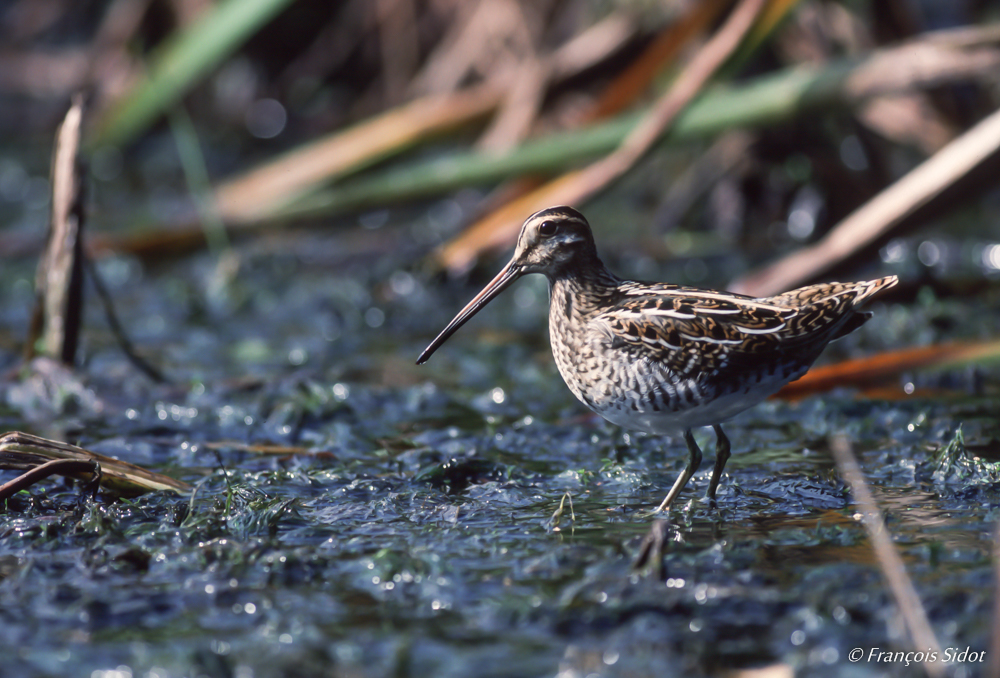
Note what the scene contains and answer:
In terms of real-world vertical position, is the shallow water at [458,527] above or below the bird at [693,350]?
below

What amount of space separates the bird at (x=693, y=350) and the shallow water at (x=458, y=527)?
324 mm

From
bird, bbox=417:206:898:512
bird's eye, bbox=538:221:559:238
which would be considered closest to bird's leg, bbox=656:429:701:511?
bird, bbox=417:206:898:512

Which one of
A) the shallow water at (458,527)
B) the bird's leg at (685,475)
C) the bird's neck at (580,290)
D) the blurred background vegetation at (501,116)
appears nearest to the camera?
the shallow water at (458,527)

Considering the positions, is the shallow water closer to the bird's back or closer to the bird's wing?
the bird's back

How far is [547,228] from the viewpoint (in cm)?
405

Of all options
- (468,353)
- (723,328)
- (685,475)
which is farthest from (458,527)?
(468,353)

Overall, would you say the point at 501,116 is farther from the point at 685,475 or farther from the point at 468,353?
the point at 685,475

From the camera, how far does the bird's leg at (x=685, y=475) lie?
3.79 metres

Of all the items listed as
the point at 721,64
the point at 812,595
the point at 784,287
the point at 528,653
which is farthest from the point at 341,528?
the point at 721,64

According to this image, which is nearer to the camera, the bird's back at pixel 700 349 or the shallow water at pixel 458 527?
the shallow water at pixel 458 527

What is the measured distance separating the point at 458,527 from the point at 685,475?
2.48ft

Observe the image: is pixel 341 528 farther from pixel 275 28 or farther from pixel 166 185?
pixel 275 28

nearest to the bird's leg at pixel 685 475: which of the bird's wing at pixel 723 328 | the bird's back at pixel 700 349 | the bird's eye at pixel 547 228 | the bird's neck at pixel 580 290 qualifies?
the bird's back at pixel 700 349

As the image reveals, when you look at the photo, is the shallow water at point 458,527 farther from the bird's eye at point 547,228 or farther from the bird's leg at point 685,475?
the bird's eye at point 547,228
